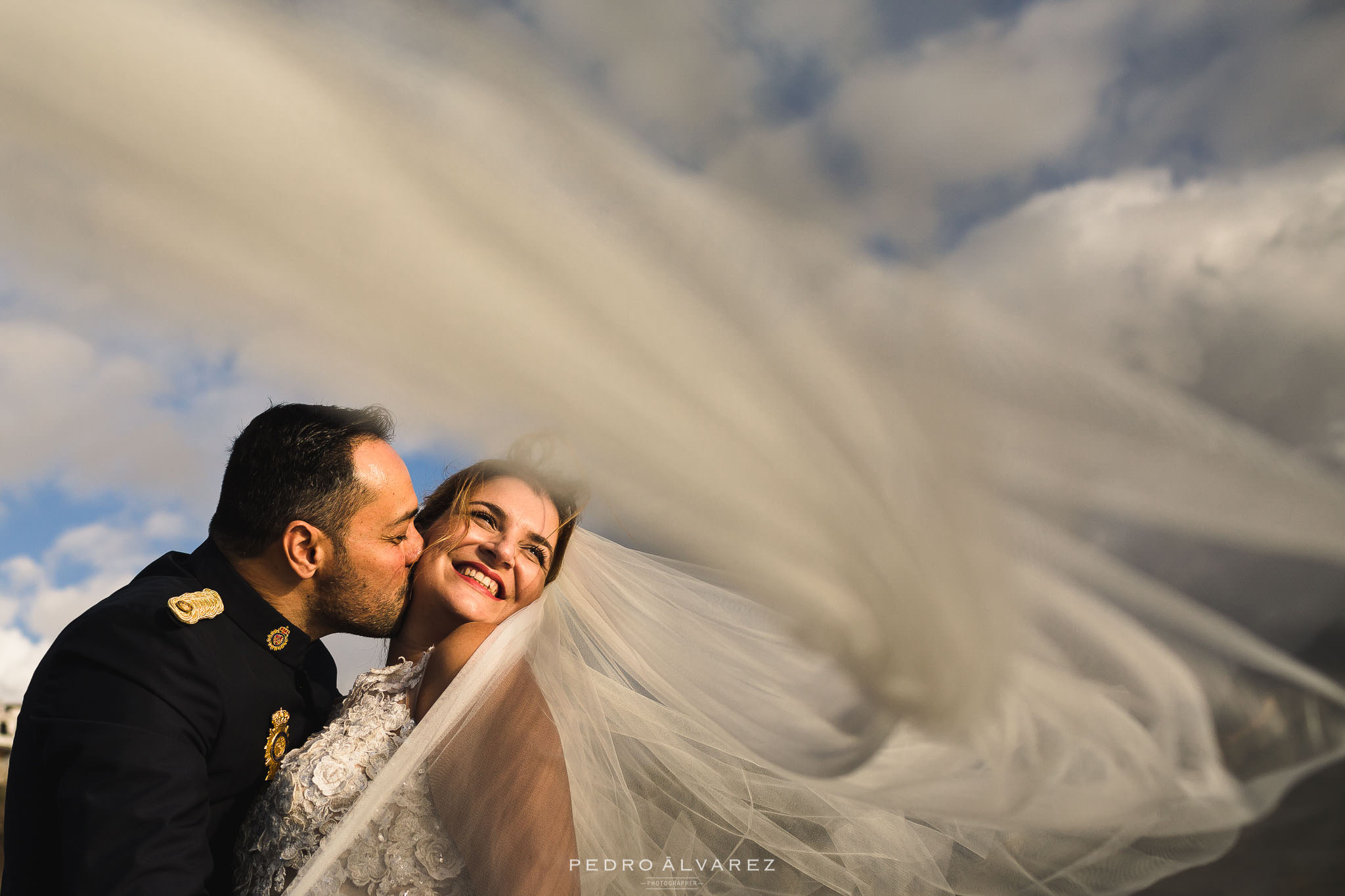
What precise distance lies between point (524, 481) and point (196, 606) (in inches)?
47.9

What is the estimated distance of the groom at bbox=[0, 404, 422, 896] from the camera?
215 cm

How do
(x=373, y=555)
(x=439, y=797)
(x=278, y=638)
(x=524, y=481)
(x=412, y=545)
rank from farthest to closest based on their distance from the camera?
(x=524, y=481) → (x=412, y=545) → (x=373, y=555) → (x=278, y=638) → (x=439, y=797)

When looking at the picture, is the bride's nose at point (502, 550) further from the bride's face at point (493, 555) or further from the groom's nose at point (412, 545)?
the groom's nose at point (412, 545)

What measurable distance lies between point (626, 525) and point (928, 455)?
1.12 m

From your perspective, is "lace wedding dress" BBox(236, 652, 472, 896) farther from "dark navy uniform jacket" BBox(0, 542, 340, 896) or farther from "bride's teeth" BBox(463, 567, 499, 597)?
"bride's teeth" BBox(463, 567, 499, 597)

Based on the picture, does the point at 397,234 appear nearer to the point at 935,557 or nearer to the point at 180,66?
the point at 180,66

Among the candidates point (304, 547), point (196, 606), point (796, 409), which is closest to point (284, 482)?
point (304, 547)

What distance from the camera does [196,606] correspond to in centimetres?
254

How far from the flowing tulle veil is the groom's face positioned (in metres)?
0.42

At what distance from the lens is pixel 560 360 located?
261cm

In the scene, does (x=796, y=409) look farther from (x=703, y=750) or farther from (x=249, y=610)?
(x=249, y=610)

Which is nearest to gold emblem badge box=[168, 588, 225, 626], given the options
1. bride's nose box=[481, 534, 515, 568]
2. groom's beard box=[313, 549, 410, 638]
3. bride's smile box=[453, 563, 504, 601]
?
groom's beard box=[313, 549, 410, 638]

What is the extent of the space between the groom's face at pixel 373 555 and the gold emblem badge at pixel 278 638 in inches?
5.3

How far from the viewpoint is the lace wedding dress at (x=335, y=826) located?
2471mm
